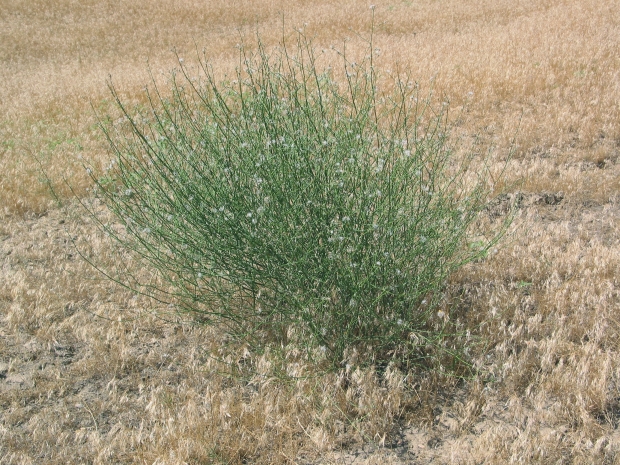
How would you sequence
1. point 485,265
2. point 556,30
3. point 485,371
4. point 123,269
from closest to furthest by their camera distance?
1. point 485,371
2. point 485,265
3. point 123,269
4. point 556,30

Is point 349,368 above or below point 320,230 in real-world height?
below

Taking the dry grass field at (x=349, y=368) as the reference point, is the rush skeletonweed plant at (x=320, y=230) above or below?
above

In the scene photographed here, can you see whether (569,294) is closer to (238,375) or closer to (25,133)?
(238,375)

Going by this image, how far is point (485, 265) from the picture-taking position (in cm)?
454

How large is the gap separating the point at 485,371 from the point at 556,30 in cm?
973

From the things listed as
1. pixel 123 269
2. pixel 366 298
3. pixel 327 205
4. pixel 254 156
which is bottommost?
pixel 123 269

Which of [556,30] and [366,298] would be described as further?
[556,30]

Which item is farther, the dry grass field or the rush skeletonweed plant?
the rush skeletonweed plant

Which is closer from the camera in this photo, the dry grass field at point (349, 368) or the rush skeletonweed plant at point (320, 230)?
the dry grass field at point (349, 368)

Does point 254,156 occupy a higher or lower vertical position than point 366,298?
higher

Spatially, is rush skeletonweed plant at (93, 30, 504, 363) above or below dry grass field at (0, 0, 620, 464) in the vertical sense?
above

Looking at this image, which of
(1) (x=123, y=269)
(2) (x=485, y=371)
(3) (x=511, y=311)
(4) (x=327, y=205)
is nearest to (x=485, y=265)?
(3) (x=511, y=311)

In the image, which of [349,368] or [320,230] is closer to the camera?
[349,368]

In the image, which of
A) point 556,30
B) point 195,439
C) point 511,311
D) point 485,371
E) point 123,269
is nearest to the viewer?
point 195,439
